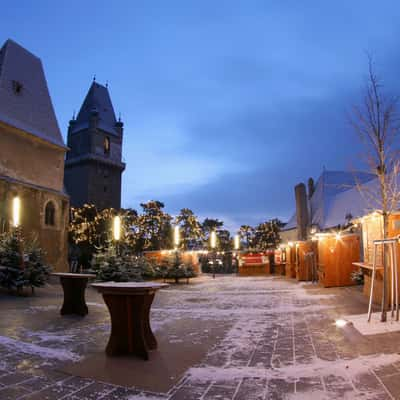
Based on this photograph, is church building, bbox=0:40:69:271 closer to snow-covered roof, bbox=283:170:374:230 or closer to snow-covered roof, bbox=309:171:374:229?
snow-covered roof, bbox=283:170:374:230

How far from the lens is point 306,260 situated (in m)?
19.9

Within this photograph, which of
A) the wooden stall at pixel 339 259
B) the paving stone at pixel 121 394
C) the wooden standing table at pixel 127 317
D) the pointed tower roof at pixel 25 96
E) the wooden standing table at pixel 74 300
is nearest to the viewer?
the paving stone at pixel 121 394

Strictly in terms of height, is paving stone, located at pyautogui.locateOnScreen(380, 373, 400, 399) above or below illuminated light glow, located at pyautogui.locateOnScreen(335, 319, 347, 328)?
above

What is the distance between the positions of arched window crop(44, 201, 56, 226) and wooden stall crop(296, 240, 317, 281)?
49.3 ft

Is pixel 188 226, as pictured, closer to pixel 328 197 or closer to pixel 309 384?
pixel 328 197

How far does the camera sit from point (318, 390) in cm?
378

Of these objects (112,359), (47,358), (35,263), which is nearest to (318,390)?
(112,359)

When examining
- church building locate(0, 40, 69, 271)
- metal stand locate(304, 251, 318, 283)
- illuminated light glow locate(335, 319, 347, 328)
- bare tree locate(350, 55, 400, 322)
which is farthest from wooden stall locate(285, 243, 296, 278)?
illuminated light glow locate(335, 319, 347, 328)

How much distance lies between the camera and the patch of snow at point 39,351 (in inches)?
191

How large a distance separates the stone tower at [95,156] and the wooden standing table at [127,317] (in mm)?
48375

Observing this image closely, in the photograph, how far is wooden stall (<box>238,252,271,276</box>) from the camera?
3003cm

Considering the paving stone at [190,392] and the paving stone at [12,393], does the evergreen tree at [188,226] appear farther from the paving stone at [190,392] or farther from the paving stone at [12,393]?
the paving stone at [12,393]

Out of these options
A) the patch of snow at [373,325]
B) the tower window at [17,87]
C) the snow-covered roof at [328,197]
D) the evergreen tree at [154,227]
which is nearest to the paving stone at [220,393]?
the patch of snow at [373,325]

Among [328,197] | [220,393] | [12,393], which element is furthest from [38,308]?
[328,197]
